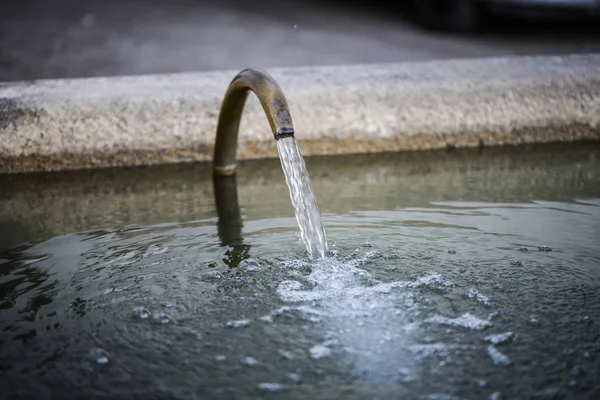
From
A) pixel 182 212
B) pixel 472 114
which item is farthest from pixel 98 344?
pixel 472 114

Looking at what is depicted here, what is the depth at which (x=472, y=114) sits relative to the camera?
3309 mm

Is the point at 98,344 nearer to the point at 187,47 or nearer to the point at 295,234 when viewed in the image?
the point at 295,234

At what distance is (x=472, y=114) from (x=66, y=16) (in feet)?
10.1

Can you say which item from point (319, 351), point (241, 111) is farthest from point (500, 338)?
point (241, 111)

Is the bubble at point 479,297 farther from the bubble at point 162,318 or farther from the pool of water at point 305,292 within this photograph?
the bubble at point 162,318

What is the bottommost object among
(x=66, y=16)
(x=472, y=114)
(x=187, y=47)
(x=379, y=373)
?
(x=379, y=373)

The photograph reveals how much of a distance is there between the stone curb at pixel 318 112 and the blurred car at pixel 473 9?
1.75 metres

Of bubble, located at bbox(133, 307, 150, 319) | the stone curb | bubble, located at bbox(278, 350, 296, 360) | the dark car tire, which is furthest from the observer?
the dark car tire

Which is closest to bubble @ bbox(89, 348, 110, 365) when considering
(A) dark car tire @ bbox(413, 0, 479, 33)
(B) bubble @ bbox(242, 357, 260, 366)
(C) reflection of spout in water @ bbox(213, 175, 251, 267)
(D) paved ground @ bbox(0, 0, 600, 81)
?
(B) bubble @ bbox(242, 357, 260, 366)

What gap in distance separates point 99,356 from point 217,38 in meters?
3.46

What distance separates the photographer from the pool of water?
1416 millimetres

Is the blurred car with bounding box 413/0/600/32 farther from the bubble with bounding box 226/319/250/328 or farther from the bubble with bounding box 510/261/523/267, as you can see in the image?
the bubble with bounding box 226/319/250/328

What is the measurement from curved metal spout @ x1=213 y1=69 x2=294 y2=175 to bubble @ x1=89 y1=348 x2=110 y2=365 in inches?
29.9

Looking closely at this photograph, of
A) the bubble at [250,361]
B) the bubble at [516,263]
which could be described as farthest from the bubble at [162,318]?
the bubble at [516,263]
